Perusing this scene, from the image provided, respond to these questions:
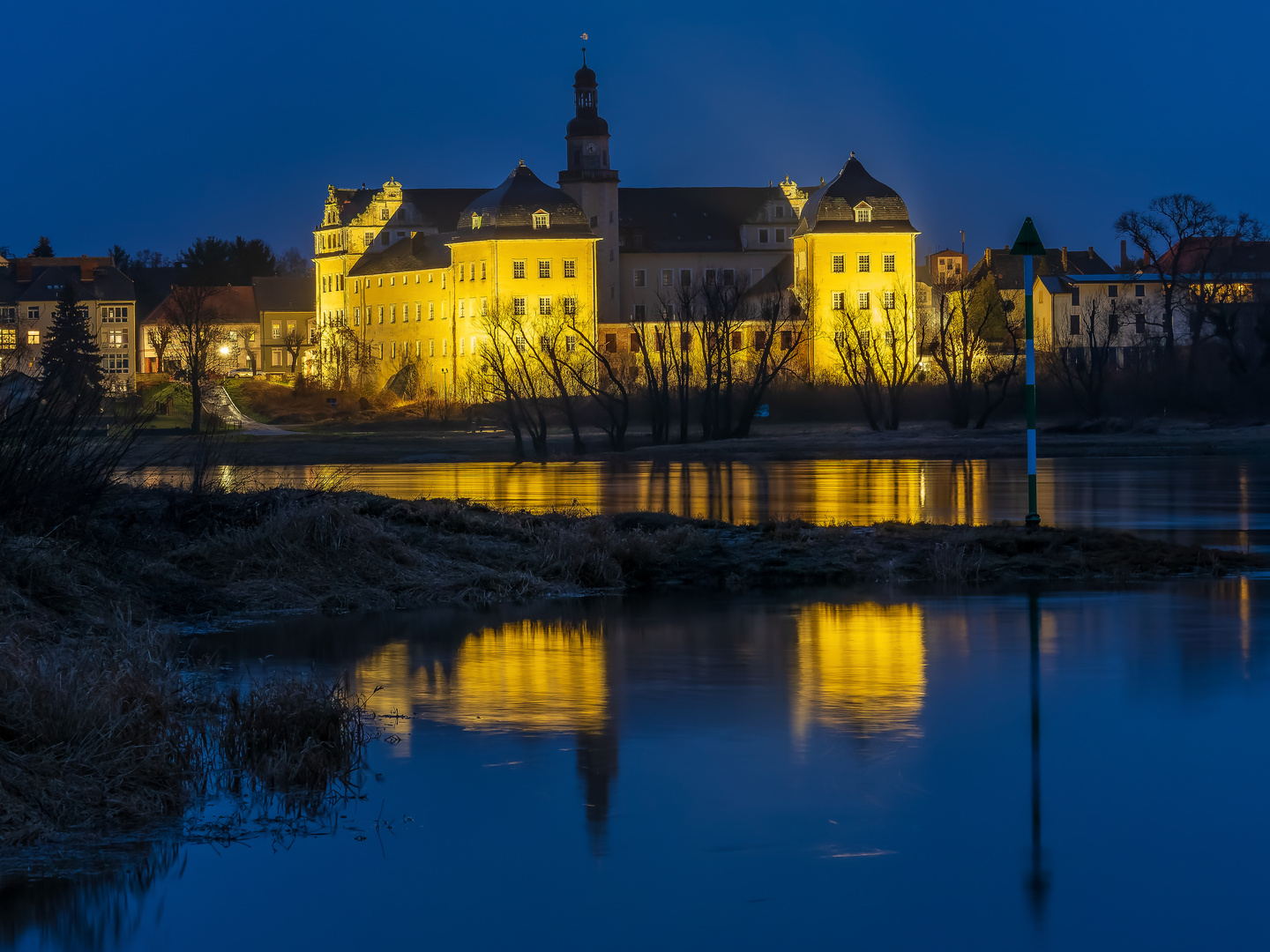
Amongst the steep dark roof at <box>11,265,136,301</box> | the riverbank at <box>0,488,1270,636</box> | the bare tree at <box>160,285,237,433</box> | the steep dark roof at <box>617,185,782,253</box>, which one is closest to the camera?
the riverbank at <box>0,488,1270,636</box>

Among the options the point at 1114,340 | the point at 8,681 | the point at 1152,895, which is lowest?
the point at 1152,895

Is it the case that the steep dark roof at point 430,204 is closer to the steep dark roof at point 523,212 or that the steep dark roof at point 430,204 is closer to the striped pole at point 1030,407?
the steep dark roof at point 523,212

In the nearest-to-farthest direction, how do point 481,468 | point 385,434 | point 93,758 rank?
point 93,758, point 481,468, point 385,434

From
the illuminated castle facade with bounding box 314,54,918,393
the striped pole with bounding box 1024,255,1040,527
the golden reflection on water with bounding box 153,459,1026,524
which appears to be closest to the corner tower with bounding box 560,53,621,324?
the illuminated castle facade with bounding box 314,54,918,393

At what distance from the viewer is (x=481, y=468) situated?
197 feet

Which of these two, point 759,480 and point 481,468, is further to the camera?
point 481,468

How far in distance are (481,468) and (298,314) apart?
98731 millimetres

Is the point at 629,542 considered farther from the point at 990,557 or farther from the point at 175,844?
the point at 175,844

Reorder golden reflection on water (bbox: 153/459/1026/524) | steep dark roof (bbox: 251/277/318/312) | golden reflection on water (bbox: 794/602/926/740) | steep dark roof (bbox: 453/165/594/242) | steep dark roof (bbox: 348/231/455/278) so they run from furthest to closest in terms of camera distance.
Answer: steep dark roof (bbox: 251/277/318/312) → steep dark roof (bbox: 348/231/455/278) → steep dark roof (bbox: 453/165/594/242) → golden reflection on water (bbox: 153/459/1026/524) → golden reflection on water (bbox: 794/602/926/740)

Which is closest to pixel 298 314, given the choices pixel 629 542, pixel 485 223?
pixel 485 223

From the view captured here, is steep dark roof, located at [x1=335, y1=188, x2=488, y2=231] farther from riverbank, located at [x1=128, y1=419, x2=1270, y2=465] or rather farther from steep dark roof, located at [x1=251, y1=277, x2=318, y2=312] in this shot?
riverbank, located at [x1=128, y1=419, x2=1270, y2=465]

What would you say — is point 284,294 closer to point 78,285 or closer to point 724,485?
point 78,285

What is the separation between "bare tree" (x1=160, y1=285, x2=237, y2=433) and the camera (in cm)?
10075

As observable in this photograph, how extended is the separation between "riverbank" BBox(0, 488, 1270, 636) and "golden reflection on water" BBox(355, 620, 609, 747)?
9.37ft
